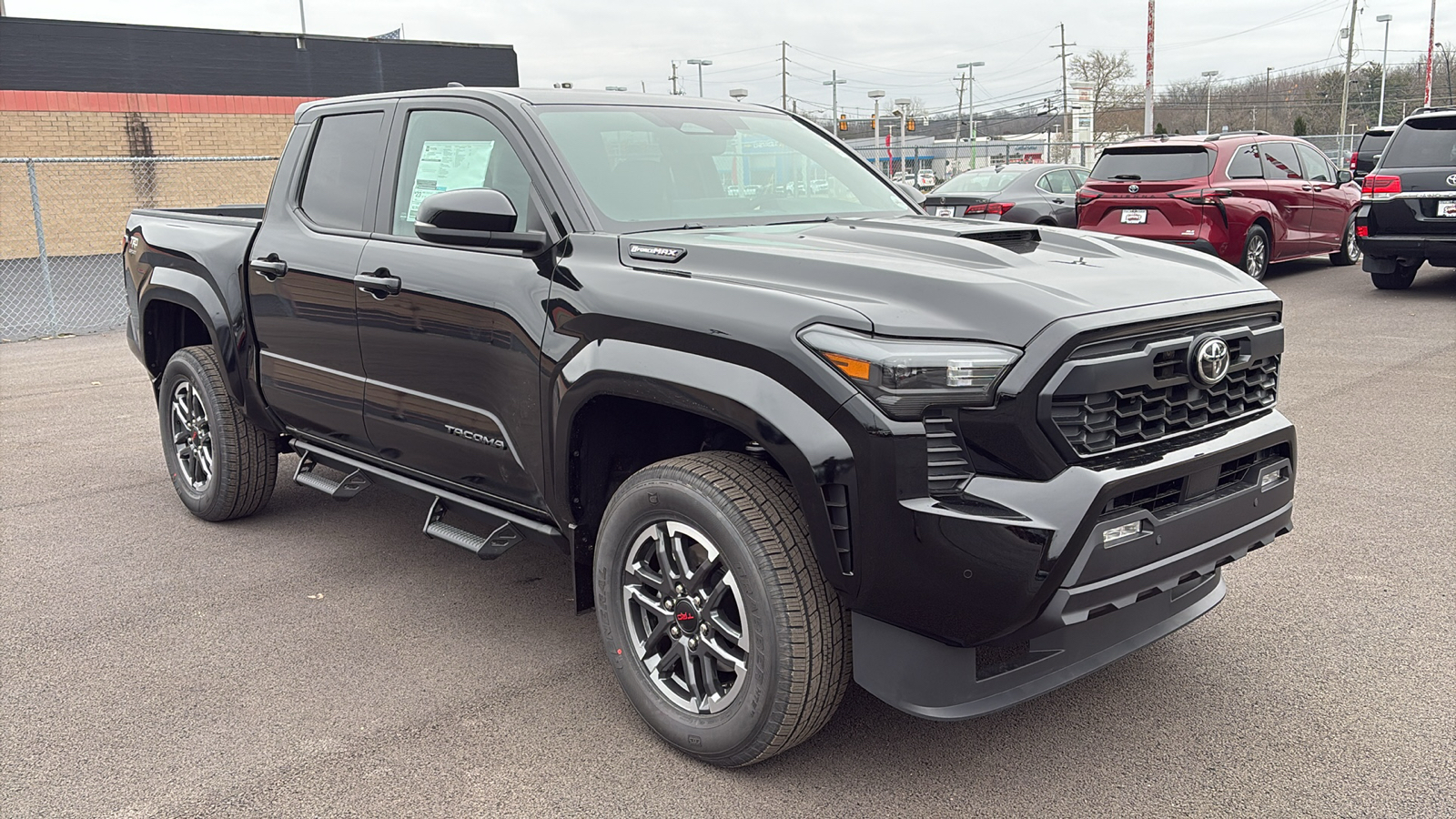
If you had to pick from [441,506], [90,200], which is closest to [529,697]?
[441,506]

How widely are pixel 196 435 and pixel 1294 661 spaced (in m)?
4.77

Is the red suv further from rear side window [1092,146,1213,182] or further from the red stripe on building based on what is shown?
the red stripe on building

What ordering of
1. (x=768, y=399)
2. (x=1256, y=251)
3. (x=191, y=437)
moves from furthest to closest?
(x=1256, y=251) < (x=191, y=437) < (x=768, y=399)

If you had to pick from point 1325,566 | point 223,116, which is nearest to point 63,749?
point 1325,566

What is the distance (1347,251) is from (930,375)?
14894mm

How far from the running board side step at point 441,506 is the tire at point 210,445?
43cm

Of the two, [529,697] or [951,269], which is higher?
[951,269]

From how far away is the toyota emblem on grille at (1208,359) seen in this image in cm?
288

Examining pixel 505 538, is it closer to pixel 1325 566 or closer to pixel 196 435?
pixel 196 435

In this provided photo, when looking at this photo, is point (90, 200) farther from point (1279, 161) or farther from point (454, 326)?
point (454, 326)

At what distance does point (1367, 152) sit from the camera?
63.1ft

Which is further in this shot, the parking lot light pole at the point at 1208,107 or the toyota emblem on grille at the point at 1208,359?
the parking lot light pole at the point at 1208,107

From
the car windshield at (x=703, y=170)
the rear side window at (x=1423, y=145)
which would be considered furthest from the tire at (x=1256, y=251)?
the car windshield at (x=703, y=170)

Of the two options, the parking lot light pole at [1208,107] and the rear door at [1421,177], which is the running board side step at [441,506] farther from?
the parking lot light pole at [1208,107]
